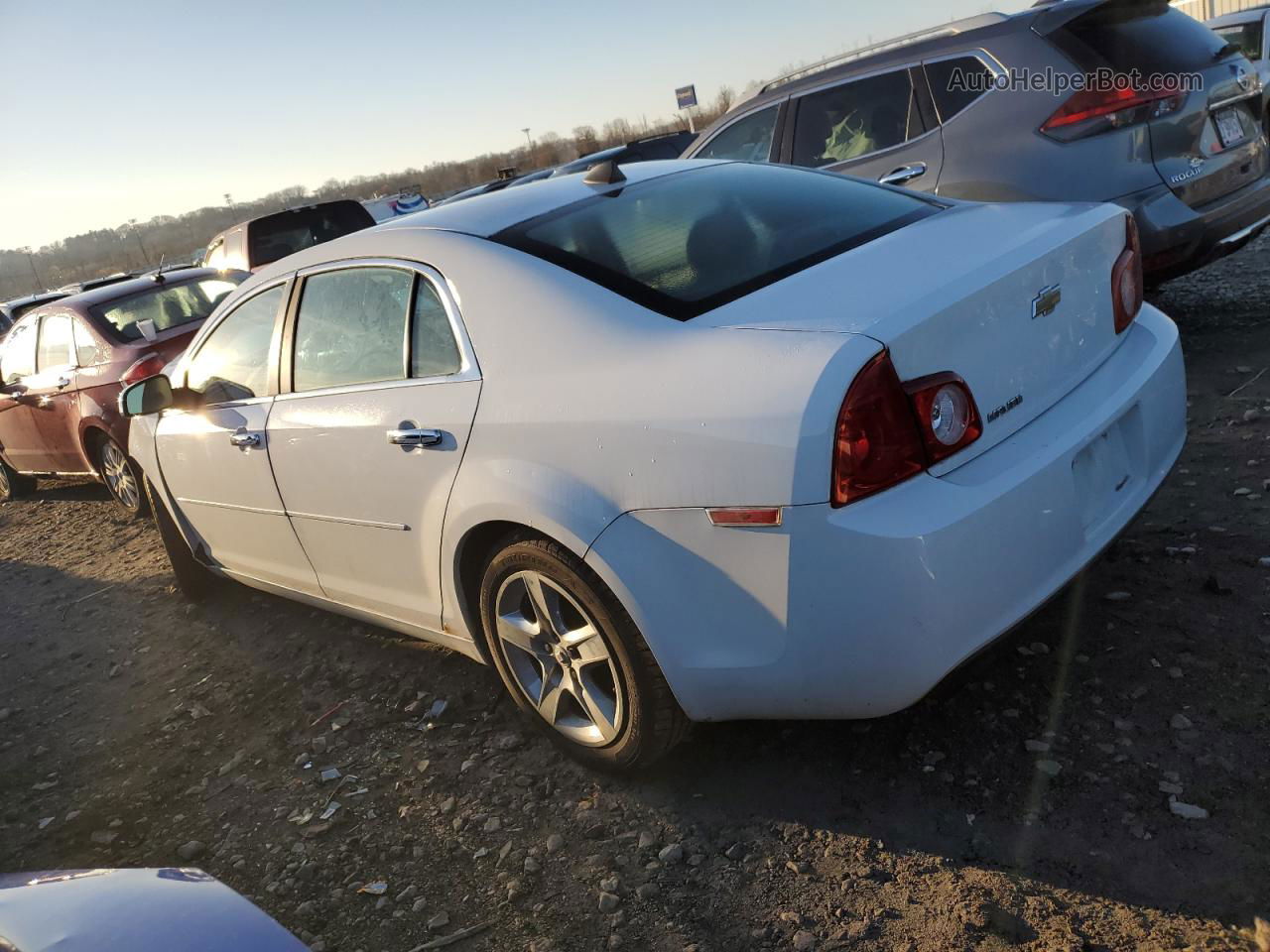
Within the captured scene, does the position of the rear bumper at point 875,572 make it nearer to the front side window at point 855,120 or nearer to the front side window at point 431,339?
the front side window at point 431,339

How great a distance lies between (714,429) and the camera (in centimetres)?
231

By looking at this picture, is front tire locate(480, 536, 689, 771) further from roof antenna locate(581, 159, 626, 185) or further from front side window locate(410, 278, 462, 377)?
roof antenna locate(581, 159, 626, 185)

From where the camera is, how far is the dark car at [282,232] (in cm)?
1166

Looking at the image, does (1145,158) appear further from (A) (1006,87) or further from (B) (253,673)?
(B) (253,673)

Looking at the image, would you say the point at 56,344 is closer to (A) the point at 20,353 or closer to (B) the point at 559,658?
(A) the point at 20,353

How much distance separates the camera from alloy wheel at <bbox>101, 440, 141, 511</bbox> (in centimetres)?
741

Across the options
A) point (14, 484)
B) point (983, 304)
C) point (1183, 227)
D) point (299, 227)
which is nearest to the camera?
point (983, 304)

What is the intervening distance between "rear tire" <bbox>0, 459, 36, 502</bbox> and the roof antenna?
27.5ft

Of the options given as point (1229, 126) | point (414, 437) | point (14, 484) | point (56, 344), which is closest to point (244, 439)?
point (414, 437)

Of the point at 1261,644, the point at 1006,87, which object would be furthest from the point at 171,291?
the point at 1261,644

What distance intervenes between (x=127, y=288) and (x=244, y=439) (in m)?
4.58

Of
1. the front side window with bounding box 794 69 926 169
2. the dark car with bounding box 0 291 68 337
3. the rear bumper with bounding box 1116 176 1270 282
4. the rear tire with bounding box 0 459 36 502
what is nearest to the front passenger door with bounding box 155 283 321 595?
the front side window with bounding box 794 69 926 169

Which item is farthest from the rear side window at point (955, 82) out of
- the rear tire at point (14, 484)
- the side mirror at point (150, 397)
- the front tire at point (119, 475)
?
the rear tire at point (14, 484)

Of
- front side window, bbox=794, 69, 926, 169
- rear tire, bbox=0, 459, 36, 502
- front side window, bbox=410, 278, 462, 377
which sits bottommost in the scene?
rear tire, bbox=0, 459, 36, 502
